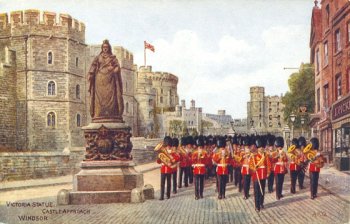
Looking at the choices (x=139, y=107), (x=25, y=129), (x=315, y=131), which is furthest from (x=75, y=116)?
(x=315, y=131)

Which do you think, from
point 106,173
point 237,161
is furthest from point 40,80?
point 106,173

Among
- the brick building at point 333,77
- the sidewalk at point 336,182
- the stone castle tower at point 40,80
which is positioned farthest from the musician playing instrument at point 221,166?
the stone castle tower at point 40,80

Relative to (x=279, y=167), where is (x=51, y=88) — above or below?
above

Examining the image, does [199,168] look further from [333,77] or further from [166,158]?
[333,77]

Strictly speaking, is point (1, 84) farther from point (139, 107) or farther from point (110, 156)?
point (110, 156)

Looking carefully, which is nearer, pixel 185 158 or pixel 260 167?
pixel 260 167

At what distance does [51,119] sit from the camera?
34500 millimetres

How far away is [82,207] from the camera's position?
40.4 feet

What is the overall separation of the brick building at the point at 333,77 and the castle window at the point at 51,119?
63.1ft

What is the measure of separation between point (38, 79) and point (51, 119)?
2.89m

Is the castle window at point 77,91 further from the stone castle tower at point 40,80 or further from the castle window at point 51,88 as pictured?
the castle window at point 51,88

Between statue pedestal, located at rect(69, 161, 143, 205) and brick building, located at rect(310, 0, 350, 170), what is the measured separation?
7.84m

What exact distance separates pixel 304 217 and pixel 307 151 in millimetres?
3338

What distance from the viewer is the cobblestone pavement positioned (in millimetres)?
10656
